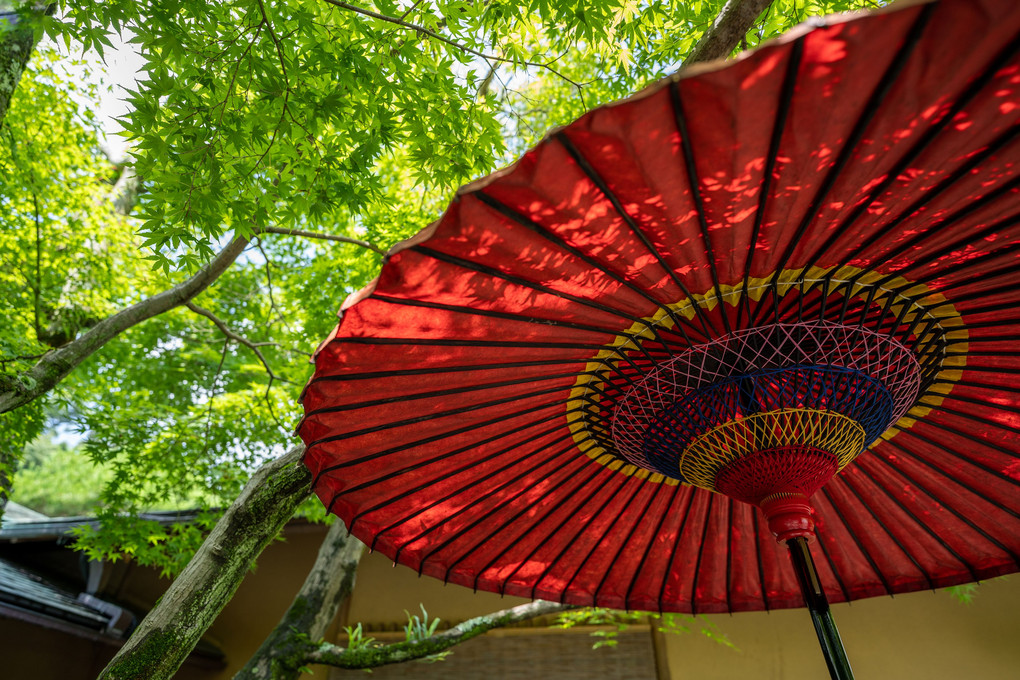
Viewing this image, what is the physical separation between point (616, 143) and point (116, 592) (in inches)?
317

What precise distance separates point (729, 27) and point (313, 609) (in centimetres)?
438

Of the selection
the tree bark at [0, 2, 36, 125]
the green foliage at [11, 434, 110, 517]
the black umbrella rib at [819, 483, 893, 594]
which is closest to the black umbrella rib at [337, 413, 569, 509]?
the black umbrella rib at [819, 483, 893, 594]

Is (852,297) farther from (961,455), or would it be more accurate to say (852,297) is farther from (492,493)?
(492,493)

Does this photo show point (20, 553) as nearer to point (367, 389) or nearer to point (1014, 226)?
point (367, 389)

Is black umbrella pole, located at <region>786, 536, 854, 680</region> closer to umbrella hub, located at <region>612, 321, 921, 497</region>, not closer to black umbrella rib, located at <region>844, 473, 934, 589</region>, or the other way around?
umbrella hub, located at <region>612, 321, 921, 497</region>

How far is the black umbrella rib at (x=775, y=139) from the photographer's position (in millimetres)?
986

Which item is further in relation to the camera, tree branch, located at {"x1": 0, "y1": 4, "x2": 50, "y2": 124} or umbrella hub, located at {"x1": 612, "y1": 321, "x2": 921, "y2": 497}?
tree branch, located at {"x1": 0, "y1": 4, "x2": 50, "y2": 124}

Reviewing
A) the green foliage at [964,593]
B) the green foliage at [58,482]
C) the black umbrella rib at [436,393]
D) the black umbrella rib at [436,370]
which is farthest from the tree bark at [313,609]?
the green foliage at [58,482]

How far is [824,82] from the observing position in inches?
40.3

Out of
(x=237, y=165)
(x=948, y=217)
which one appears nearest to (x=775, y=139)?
(x=948, y=217)

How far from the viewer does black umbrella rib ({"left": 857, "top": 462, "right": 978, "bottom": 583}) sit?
199 centimetres

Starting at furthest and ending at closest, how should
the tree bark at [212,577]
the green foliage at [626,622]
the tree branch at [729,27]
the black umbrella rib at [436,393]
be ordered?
1. the green foliage at [626,622]
2. the tree bark at [212,577]
3. the tree branch at [729,27]
4. the black umbrella rib at [436,393]

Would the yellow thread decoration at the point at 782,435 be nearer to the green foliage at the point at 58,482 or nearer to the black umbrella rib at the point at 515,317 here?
the black umbrella rib at the point at 515,317

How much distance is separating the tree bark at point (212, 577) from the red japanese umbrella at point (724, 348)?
1147 millimetres
